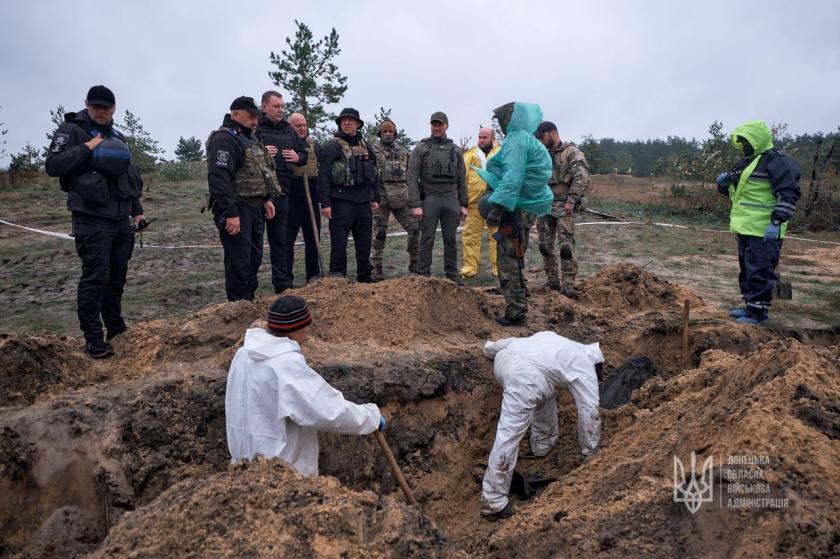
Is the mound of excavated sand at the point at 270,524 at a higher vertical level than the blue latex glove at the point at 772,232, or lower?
lower

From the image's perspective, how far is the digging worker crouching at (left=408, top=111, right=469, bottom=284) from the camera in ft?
22.6

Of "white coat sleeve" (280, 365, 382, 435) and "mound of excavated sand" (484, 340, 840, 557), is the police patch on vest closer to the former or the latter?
"white coat sleeve" (280, 365, 382, 435)

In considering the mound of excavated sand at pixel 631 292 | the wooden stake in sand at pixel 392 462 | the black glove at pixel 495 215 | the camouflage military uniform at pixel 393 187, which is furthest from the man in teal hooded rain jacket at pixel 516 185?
the wooden stake in sand at pixel 392 462

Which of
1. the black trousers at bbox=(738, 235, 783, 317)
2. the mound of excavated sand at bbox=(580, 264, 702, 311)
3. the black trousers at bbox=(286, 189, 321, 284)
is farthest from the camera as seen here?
the black trousers at bbox=(286, 189, 321, 284)

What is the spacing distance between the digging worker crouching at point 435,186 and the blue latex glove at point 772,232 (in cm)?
331

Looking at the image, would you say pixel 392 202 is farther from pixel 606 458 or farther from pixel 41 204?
pixel 41 204

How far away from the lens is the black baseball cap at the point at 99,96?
4.26m

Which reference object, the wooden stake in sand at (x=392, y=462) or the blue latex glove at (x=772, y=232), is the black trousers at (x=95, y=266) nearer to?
the wooden stake in sand at (x=392, y=462)

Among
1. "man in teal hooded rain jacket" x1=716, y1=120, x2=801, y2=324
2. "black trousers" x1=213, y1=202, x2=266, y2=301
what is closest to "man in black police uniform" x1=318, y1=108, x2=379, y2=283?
"black trousers" x1=213, y1=202, x2=266, y2=301

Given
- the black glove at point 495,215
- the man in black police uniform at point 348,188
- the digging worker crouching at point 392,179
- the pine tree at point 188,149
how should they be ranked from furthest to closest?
the pine tree at point 188,149 < the digging worker crouching at point 392,179 < the man in black police uniform at point 348,188 < the black glove at point 495,215

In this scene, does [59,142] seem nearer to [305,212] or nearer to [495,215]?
[305,212]

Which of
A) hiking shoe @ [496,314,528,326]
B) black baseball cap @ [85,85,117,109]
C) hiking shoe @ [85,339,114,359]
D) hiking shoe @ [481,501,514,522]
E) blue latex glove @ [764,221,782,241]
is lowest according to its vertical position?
hiking shoe @ [481,501,514,522]

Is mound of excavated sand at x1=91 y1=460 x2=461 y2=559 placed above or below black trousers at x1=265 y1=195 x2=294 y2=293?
below

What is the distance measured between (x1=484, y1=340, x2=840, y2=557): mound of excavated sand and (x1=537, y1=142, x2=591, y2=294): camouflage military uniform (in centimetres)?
342
